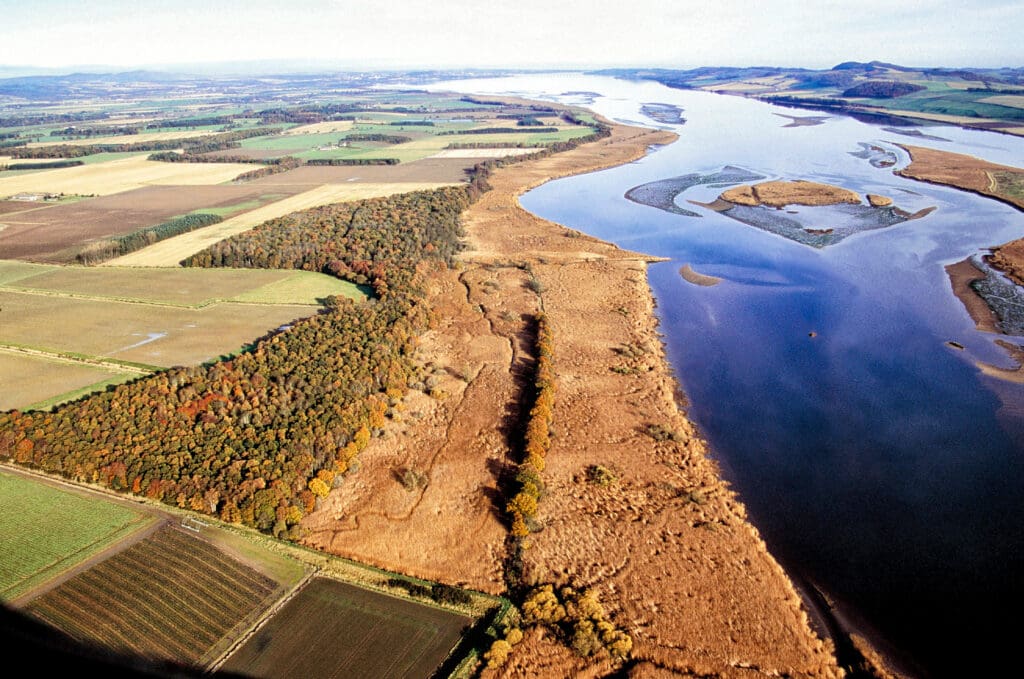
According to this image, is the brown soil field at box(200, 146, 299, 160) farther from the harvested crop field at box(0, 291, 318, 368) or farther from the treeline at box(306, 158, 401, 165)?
the harvested crop field at box(0, 291, 318, 368)

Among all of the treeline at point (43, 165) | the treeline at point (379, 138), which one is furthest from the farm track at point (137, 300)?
the treeline at point (379, 138)

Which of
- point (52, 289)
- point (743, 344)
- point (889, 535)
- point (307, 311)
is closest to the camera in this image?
point (889, 535)

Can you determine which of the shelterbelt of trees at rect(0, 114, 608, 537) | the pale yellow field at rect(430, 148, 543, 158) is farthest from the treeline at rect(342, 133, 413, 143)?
the shelterbelt of trees at rect(0, 114, 608, 537)

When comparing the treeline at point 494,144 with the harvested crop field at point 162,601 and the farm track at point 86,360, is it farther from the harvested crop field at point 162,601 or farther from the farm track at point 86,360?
the harvested crop field at point 162,601

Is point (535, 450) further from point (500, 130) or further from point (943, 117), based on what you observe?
point (943, 117)

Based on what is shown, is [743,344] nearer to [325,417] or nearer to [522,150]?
[325,417]

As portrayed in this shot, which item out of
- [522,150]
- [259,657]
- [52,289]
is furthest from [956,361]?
[522,150]
